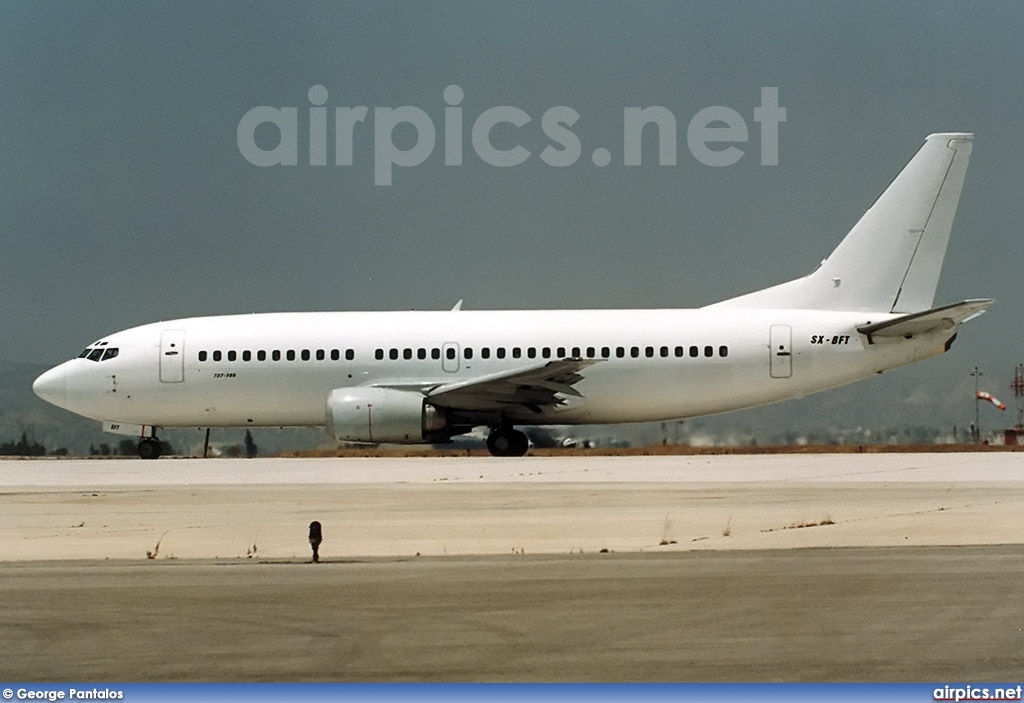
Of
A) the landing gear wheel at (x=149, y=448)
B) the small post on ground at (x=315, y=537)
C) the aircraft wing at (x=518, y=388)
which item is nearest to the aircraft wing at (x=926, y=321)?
the aircraft wing at (x=518, y=388)

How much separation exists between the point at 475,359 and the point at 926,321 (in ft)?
33.5

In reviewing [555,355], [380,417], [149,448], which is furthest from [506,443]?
[149,448]

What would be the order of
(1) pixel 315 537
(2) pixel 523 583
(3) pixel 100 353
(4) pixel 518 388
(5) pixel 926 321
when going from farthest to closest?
1. (3) pixel 100 353
2. (4) pixel 518 388
3. (5) pixel 926 321
4. (1) pixel 315 537
5. (2) pixel 523 583

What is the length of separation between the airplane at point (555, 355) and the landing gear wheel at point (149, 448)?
88mm

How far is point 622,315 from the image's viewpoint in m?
33.6

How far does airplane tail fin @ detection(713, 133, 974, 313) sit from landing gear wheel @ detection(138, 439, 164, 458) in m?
16.4

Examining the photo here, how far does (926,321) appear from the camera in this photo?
1226 inches

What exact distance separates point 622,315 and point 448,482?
1272 centimetres

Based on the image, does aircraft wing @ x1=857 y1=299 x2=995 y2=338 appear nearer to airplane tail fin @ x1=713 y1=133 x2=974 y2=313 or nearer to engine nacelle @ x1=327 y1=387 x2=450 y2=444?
airplane tail fin @ x1=713 y1=133 x2=974 y2=313

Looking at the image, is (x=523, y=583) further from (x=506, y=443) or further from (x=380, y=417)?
(x=506, y=443)

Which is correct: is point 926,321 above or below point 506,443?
above

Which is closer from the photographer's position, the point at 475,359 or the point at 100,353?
the point at 475,359

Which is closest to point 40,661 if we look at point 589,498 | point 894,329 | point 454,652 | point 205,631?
point 205,631

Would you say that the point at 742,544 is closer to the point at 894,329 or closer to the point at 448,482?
the point at 448,482
